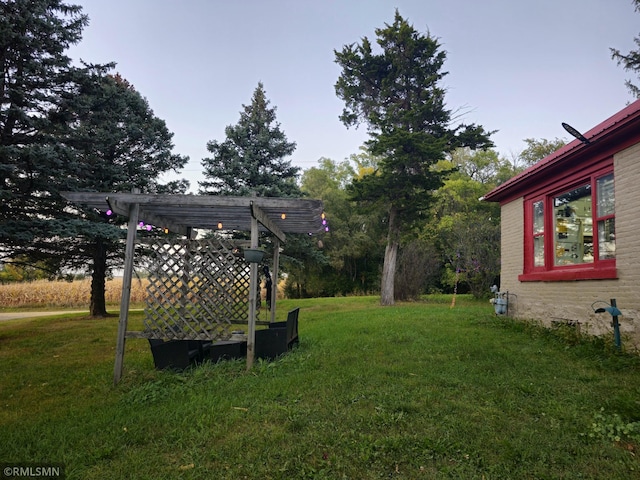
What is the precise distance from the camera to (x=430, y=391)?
3.55m

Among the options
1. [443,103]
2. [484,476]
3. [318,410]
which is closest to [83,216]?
[318,410]

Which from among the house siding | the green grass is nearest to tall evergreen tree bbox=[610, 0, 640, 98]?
the house siding

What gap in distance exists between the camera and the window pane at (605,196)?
5.28m

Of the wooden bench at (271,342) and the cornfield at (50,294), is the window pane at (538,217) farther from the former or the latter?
the cornfield at (50,294)

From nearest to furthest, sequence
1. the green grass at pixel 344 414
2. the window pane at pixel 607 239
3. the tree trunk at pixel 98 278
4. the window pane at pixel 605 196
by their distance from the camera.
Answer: the green grass at pixel 344 414 < the window pane at pixel 607 239 < the window pane at pixel 605 196 < the tree trunk at pixel 98 278

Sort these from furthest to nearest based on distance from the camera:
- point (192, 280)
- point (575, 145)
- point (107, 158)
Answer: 1. point (107, 158)
2. point (575, 145)
3. point (192, 280)

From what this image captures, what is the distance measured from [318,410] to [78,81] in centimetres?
844

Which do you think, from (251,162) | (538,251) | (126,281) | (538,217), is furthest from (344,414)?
(251,162)

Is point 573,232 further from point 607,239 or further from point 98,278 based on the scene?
point 98,278

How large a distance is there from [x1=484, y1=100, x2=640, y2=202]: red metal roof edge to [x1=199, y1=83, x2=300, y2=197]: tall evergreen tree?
317 inches

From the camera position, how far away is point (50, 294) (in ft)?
57.2

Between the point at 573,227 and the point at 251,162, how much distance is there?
428 inches

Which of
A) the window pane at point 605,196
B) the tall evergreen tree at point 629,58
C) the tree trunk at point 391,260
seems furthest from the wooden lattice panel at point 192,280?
the tall evergreen tree at point 629,58

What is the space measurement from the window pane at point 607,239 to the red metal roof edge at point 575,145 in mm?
1202
